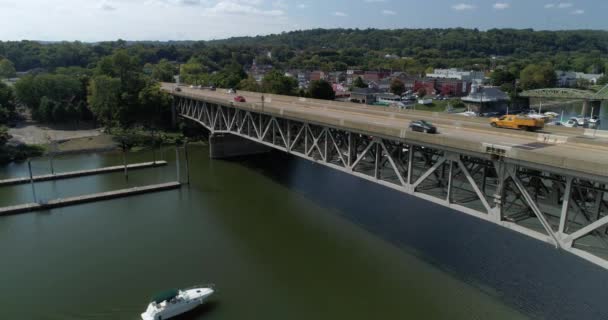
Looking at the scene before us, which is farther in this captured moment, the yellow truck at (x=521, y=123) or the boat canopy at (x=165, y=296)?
the yellow truck at (x=521, y=123)

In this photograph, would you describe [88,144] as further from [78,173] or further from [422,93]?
[422,93]

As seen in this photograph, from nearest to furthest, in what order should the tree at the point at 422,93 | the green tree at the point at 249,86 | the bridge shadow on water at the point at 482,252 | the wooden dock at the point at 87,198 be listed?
the bridge shadow on water at the point at 482,252
the wooden dock at the point at 87,198
the green tree at the point at 249,86
the tree at the point at 422,93

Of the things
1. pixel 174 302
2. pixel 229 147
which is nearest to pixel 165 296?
pixel 174 302

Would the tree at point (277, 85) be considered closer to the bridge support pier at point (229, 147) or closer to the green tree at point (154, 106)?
the green tree at point (154, 106)

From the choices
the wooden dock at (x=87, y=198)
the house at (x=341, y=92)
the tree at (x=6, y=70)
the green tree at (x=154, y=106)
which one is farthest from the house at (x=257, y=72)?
the wooden dock at (x=87, y=198)

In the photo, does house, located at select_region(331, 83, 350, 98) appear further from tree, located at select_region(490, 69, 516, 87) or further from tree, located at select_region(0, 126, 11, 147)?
Answer: tree, located at select_region(0, 126, 11, 147)

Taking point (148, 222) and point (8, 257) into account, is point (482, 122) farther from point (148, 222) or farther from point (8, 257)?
point (8, 257)

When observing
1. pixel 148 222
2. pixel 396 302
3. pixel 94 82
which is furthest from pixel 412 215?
pixel 94 82
